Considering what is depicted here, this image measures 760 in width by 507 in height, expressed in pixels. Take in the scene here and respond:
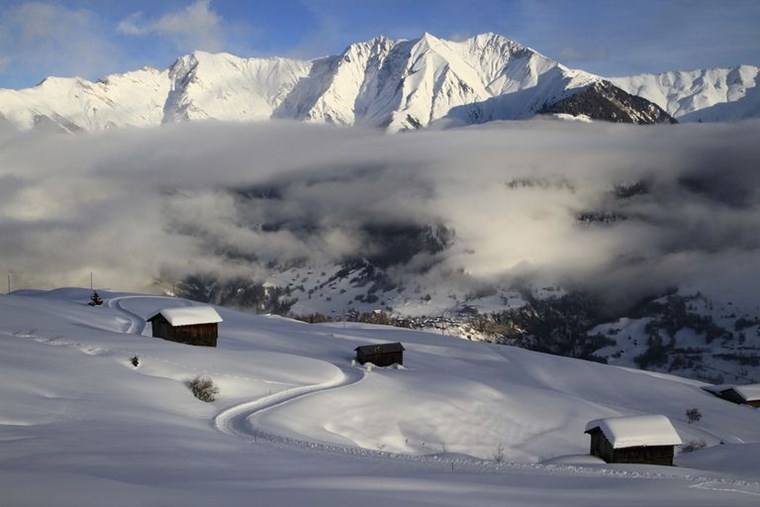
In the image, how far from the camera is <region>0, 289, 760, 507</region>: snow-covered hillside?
13.5 metres

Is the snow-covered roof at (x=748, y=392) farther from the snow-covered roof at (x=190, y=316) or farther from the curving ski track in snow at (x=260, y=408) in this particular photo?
the snow-covered roof at (x=190, y=316)

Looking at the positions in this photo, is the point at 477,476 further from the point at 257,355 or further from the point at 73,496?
the point at 257,355

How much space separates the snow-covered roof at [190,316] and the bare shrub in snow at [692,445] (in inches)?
1858

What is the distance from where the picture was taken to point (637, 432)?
44062 mm

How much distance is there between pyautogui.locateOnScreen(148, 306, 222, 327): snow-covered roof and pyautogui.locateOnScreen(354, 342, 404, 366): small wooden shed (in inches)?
844

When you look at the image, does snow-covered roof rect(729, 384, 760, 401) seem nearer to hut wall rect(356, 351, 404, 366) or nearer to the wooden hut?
the wooden hut

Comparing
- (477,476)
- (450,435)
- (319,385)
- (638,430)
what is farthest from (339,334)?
(477,476)

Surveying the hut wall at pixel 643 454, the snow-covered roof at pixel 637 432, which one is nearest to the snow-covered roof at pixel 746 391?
the snow-covered roof at pixel 637 432

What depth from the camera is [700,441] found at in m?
59.3

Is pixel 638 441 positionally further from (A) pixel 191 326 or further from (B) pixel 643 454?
(A) pixel 191 326

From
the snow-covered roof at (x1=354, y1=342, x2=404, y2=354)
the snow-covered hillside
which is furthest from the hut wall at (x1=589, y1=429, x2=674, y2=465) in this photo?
the snow-covered roof at (x1=354, y1=342, x2=404, y2=354)

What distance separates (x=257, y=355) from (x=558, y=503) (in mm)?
54941

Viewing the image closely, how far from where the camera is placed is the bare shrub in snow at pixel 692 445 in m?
52.9

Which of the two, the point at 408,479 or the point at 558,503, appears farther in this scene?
the point at 408,479
